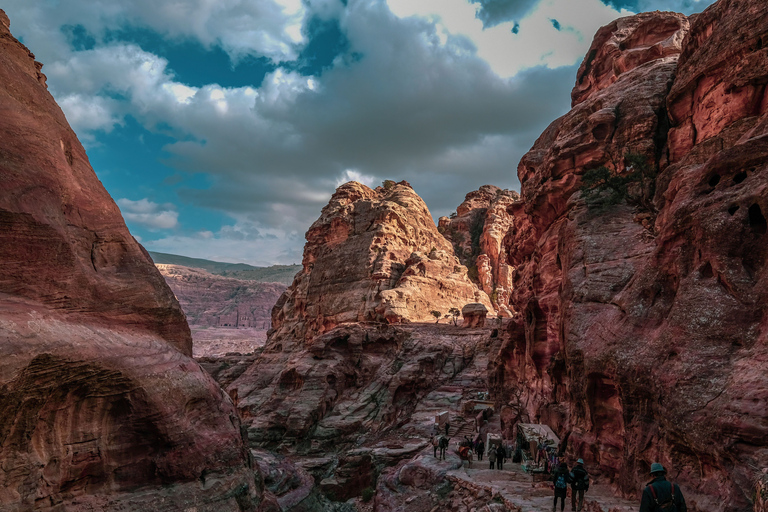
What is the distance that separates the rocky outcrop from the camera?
284ft

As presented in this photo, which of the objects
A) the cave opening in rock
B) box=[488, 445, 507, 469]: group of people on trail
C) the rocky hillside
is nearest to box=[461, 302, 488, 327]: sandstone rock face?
box=[488, 445, 507, 469]: group of people on trail

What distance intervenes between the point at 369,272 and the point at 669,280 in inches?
1904

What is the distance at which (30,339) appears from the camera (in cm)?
1156

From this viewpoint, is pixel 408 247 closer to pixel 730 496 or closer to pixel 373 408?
pixel 373 408

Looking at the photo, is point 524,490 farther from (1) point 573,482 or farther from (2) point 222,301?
(2) point 222,301

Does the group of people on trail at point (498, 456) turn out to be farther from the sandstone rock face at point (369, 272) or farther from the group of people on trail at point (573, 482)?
the sandstone rock face at point (369, 272)

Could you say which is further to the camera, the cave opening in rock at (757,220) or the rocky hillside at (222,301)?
the rocky hillside at (222,301)

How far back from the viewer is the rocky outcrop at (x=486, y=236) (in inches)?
3408

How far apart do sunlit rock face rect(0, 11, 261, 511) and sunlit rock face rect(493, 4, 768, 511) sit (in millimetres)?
14512

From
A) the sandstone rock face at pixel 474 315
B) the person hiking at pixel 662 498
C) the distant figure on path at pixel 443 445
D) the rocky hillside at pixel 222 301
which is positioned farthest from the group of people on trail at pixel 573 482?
the rocky hillside at pixel 222 301

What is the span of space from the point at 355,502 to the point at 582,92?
41430mm

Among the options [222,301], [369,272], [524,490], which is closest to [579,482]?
[524,490]

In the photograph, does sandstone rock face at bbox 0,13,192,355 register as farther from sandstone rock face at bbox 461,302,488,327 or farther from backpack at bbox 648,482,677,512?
sandstone rock face at bbox 461,302,488,327

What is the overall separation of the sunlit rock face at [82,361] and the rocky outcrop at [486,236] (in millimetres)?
70421
